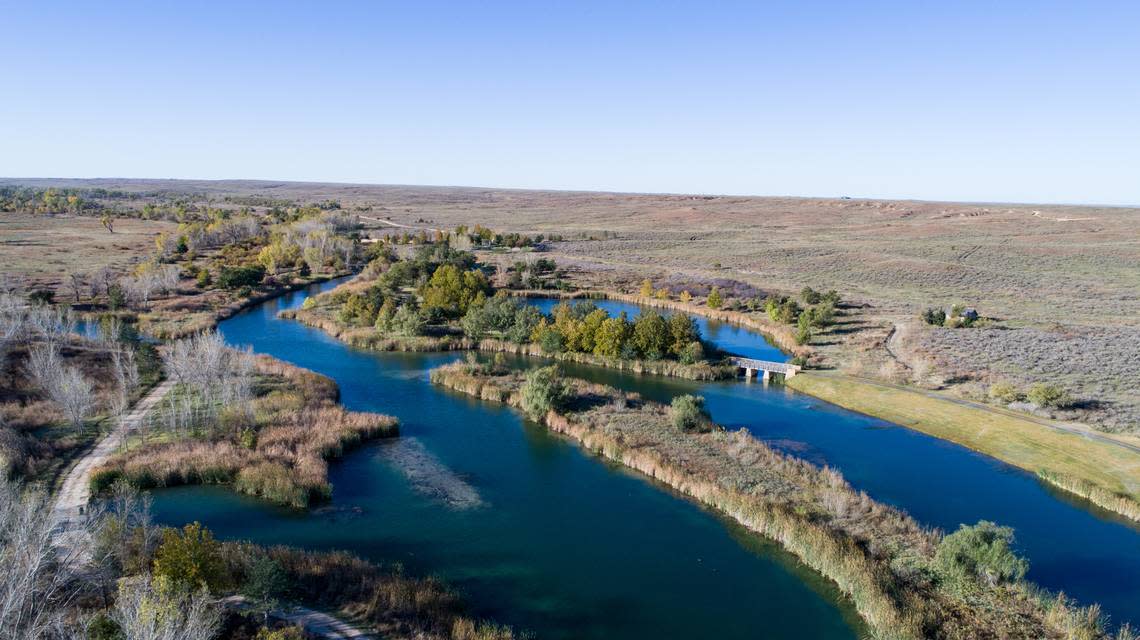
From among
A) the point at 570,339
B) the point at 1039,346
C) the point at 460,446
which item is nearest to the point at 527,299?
the point at 570,339

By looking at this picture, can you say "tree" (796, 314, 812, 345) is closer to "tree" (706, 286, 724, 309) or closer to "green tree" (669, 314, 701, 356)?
"green tree" (669, 314, 701, 356)

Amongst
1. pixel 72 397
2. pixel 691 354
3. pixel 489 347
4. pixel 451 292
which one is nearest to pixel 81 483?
pixel 72 397

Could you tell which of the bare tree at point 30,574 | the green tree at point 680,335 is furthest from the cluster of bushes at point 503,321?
the bare tree at point 30,574

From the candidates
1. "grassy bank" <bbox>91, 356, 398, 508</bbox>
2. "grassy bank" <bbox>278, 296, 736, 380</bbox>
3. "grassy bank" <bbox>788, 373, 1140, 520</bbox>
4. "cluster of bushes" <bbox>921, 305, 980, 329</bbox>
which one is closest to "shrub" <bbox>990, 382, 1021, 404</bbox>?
"grassy bank" <bbox>788, 373, 1140, 520</bbox>

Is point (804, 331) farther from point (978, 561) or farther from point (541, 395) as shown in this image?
point (978, 561)

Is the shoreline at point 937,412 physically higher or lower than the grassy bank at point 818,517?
higher

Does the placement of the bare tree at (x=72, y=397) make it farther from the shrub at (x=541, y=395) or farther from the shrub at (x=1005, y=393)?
the shrub at (x=1005, y=393)

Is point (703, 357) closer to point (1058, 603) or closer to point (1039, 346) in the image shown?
point (1039, 346)
